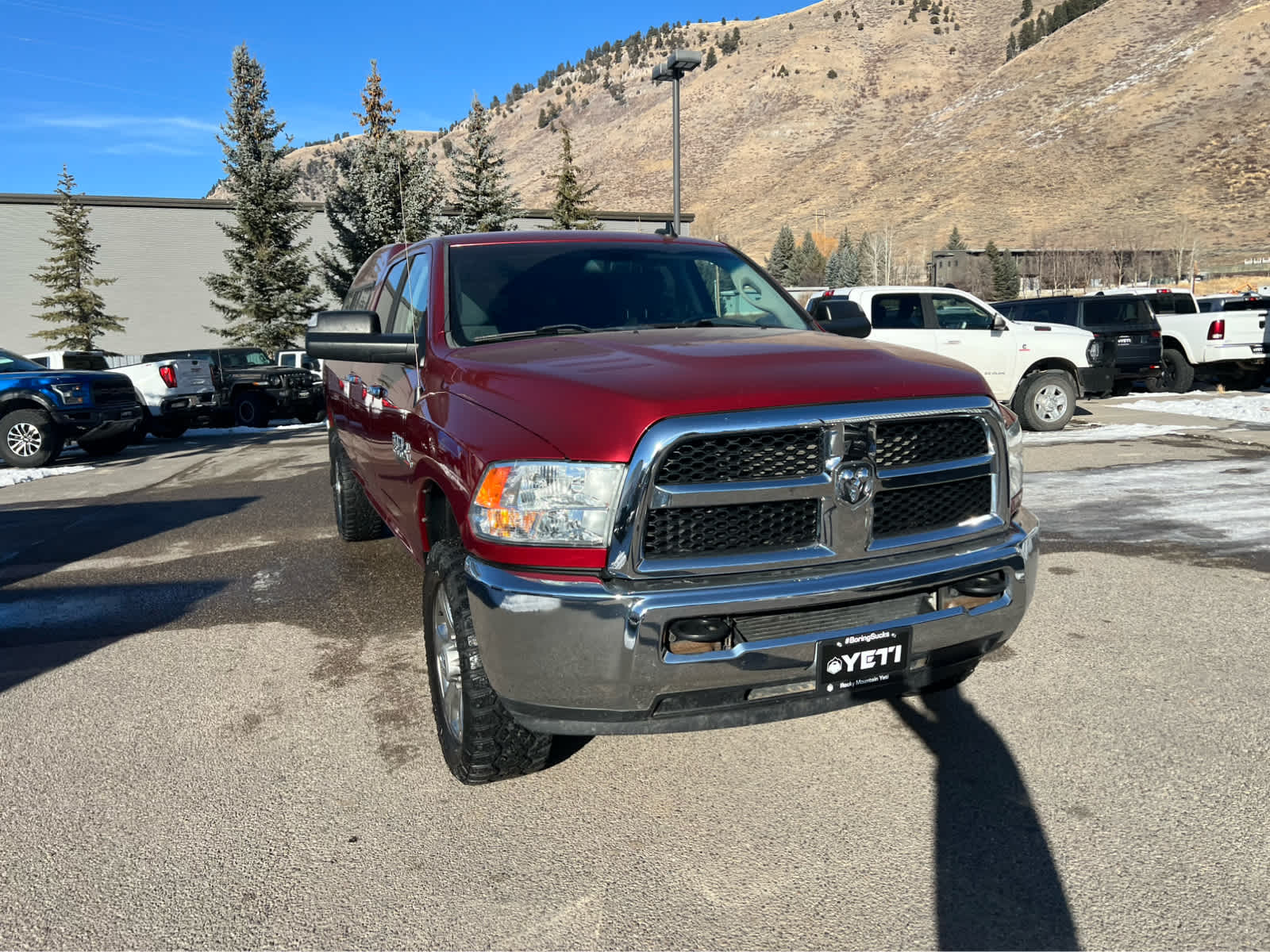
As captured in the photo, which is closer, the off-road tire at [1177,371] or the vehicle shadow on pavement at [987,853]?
the vehicle shadow on pavement at [987,853]

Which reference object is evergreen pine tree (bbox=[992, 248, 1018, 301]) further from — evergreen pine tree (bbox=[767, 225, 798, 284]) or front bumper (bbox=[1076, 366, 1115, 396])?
front bumper (bbox=[1076, 366, 1115, 396])

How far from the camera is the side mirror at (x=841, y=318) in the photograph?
4.50 metres

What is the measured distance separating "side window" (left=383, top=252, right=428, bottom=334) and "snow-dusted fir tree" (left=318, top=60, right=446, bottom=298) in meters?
24.6

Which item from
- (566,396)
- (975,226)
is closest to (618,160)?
(975,226)

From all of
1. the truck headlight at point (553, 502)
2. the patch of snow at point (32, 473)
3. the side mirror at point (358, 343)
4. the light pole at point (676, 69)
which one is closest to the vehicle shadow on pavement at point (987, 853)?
the truck headlight at point (553, 502)

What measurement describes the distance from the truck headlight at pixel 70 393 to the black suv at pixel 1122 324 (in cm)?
1462

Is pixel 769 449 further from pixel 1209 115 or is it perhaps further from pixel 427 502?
pixel 1209 115

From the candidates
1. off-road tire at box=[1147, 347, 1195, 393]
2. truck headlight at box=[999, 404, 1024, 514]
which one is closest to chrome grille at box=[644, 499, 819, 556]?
truck headlight at box=[999, 404, 1024, 514]

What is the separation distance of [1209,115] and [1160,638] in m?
110

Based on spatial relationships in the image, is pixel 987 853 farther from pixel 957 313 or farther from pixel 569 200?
pixel 569 200

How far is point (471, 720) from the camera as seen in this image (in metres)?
2.95

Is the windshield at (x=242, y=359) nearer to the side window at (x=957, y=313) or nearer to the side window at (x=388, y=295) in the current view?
the side window at (x=957, y=313)

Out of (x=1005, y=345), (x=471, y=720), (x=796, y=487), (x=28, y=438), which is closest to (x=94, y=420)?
(x=28, y=438)

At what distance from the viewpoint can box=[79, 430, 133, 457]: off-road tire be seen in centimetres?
1385
